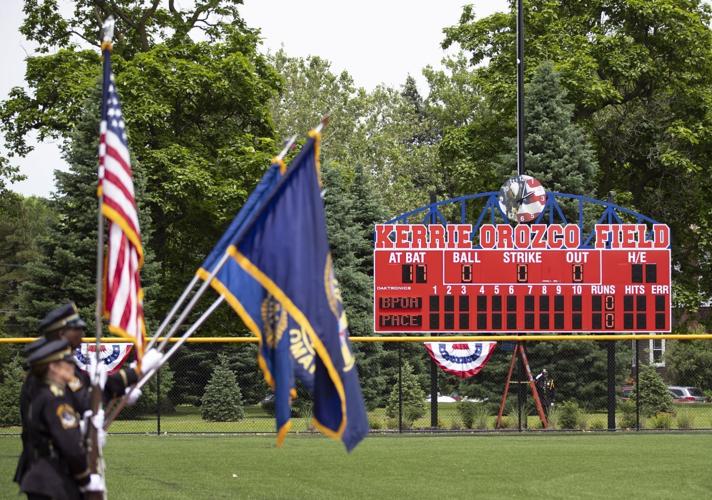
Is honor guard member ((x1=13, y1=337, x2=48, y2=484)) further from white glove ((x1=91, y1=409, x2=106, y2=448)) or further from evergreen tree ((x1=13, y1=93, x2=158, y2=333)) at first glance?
evergreen tree ((x1=13, y1=93, x2=158, y2=333))

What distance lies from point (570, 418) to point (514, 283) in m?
3.33

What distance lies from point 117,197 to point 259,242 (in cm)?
120

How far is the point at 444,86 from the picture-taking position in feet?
253

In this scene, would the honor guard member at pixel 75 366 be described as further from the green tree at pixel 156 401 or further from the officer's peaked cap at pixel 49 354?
the green tree at pixel 156 401

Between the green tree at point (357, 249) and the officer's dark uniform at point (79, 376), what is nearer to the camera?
the officer's dark uniform at point (79, 376)

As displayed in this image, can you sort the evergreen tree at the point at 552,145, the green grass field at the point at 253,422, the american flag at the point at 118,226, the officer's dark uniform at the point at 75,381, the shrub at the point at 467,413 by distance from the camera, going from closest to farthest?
the officer's dark uniform at the point at 75,381, the american flag at the point at 118,226, the green grass field at the point at 253,422, the shrub at the point at 467,413, the evergreen tree at the point at 552,145

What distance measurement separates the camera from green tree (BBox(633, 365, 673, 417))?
2911 cm

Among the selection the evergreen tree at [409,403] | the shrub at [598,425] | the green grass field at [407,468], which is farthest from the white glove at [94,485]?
the shrub at [598,425]

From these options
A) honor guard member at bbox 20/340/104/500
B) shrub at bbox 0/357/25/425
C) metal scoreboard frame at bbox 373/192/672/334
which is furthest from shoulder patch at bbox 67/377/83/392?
shrub at bbox 0/357/25/425

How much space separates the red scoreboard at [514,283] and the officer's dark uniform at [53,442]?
19.1 meters

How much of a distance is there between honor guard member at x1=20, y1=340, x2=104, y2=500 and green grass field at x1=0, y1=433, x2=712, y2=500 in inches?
259

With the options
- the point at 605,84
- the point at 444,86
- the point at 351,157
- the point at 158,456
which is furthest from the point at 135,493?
the point at 444,86

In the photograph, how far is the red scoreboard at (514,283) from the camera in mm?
27609

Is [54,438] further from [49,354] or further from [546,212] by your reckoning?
[546,212]
